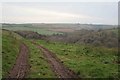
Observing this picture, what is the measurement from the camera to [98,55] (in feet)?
137

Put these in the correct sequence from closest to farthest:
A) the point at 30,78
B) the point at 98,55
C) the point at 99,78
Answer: the point at 30,78
the point at 99,78
the point at 98,55

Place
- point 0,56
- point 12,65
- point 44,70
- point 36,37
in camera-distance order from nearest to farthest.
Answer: point 44,70 < point 12,65 < point 0,56 < point 36,37

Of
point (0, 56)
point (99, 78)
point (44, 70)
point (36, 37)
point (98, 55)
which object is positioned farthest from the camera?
point (36, 37)

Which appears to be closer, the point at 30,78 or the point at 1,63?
the point at 30,78

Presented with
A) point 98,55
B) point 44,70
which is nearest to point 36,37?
point 98,55

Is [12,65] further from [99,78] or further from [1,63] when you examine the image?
[99,78]

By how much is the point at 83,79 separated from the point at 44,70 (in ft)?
16.0

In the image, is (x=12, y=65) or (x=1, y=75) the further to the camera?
(x=12, y=65)

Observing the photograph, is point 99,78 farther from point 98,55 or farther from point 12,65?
point 98,55

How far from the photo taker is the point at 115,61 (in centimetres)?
3581

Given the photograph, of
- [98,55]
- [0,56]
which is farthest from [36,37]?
[0,56]

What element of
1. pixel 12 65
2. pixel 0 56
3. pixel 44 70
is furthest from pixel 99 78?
pixel 0 56

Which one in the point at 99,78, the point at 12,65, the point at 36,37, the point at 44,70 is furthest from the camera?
the point at 36,37

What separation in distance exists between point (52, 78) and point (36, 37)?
8000 centimetres
